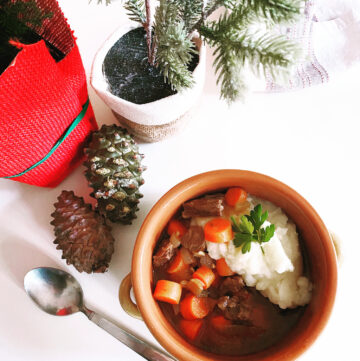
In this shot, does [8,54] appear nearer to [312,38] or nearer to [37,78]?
[37,78]

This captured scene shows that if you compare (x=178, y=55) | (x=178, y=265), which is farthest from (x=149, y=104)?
(x=178, y=265)

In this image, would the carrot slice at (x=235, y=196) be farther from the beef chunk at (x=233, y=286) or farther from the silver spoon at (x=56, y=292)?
the silver spoon at (x=56, y=292)

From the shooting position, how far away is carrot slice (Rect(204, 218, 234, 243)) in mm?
798

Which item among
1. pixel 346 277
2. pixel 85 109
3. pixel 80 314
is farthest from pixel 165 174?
pixel 346 277

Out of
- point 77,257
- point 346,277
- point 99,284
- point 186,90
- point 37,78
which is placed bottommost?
point 346,277

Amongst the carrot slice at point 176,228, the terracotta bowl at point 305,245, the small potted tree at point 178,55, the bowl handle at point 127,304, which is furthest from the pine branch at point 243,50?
the bowl handle at point 127,304

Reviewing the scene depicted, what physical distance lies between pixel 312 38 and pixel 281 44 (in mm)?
561

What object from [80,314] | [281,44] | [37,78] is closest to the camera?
[281,44]

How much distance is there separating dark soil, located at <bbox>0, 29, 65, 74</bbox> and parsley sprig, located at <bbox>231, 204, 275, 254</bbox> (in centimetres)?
49

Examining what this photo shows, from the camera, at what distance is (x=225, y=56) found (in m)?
0.57

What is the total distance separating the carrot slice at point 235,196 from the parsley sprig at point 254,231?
7cm

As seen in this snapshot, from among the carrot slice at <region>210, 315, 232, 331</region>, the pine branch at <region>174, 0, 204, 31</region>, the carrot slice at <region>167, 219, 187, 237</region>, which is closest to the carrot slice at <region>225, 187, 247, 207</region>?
the carrot slice at <region>167, 219, 187, 237</region>

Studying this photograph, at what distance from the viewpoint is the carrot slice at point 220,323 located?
82cm

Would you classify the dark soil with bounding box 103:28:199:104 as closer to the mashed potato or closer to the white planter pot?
the white planter pot
